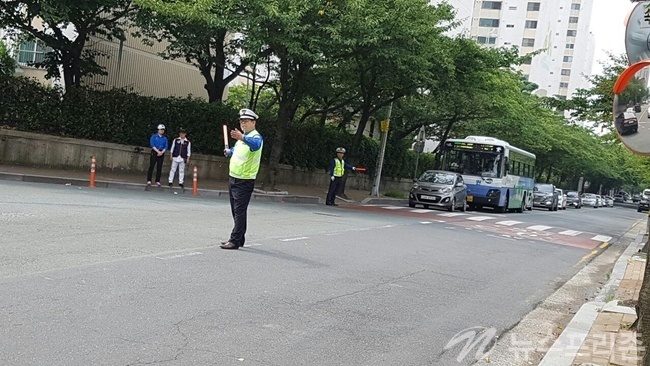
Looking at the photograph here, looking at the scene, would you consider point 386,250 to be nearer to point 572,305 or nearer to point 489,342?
point 572,305

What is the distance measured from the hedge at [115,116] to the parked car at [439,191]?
5924mm

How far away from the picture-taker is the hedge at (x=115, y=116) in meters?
20.0

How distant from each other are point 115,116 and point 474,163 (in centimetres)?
1602

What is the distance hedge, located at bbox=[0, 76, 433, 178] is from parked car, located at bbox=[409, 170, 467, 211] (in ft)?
19.4

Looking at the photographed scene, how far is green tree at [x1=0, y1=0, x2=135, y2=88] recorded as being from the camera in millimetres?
19156

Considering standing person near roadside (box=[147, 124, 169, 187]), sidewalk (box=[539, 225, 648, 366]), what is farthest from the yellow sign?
sidewalk (box=[539, 225, 648, 366])

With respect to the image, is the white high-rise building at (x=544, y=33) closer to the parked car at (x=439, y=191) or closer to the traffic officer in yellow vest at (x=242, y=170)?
the parked car at (x=439, y=191)

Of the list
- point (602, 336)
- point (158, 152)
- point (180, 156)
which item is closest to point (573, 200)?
point (180, 156)

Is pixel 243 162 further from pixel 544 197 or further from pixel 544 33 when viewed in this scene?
pixel 544 33

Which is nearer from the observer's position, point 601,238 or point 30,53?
point 601,238

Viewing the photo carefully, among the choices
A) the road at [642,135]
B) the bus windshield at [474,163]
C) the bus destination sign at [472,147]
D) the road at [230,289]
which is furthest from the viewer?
the bus windshield at [474,163]

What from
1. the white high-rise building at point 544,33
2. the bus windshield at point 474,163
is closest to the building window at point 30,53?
the bus windshield at point 474,163

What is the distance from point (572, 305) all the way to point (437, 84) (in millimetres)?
16842

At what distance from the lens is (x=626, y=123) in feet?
15.8
